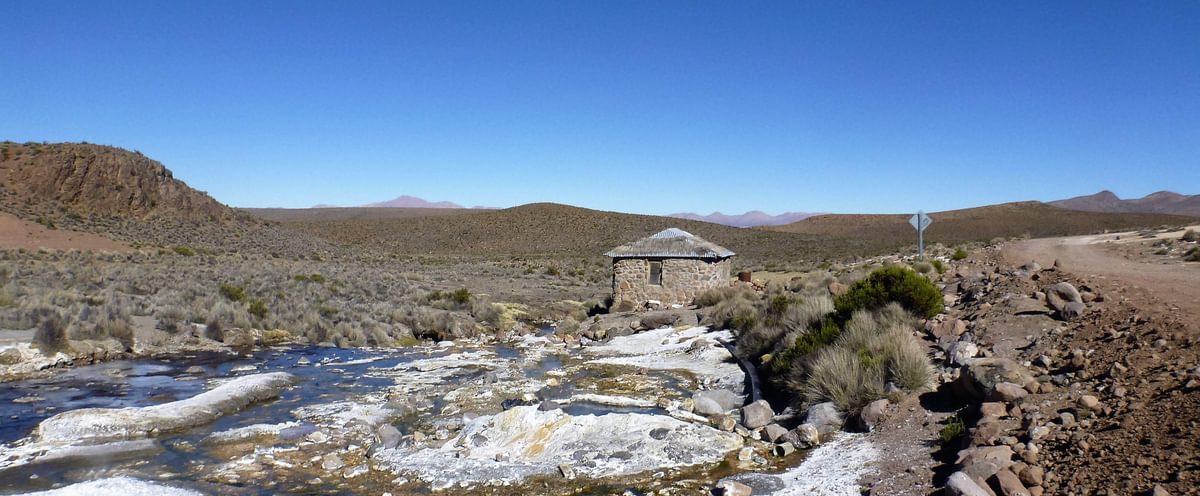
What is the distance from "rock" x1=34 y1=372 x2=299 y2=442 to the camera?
9.04m

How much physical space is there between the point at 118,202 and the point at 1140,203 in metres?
157

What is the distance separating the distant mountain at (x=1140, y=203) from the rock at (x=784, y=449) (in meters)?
127

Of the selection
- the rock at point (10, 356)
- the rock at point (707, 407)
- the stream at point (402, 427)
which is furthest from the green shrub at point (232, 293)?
the rock at point (707, 407)

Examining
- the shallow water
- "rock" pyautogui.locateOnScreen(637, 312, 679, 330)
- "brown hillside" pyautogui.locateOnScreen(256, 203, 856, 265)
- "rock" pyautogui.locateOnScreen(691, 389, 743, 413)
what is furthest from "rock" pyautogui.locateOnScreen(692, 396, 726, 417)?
"brown hillside" pyautogui.locateOnScreen(256, 203, 856, 265)

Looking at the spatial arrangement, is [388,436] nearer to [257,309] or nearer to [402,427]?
[402,427]

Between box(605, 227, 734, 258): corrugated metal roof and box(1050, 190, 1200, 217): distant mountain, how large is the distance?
11513cm

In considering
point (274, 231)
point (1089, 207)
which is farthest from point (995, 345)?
point (1089, 207)

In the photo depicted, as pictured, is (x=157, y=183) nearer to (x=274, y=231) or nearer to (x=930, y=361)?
(x=274, y=231)

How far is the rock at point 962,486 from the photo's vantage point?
5457mm

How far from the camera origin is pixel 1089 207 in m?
136

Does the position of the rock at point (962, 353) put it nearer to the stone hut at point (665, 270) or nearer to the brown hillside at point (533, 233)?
the stone hut at point (665, 270)

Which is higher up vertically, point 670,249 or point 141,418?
point 670,249

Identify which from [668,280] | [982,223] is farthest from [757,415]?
[982,223]

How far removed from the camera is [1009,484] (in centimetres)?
560
